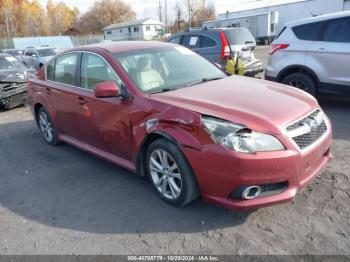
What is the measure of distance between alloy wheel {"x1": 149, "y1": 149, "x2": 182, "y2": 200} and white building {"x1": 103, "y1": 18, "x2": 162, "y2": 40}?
73.2 metres

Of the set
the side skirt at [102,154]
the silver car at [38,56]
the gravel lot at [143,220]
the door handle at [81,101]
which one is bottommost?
the gravel lot at [143,220]

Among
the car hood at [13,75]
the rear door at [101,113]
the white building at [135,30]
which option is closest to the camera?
the rear door at [101,113]

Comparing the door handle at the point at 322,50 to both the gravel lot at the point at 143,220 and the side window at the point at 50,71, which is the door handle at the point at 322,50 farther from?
the side window at the point at 50,71

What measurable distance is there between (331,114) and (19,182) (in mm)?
5521

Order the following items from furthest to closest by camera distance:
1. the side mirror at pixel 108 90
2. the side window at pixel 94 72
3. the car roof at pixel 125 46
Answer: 1. the car roof at pixel 125 46
2. the side window at pixel 94 72
3. the side mirror at pixel 108 90

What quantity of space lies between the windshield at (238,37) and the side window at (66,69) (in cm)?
570

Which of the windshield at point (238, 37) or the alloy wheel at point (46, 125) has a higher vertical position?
the windshield at point (238, 37)

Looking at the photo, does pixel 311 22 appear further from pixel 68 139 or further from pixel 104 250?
pixel 104 250

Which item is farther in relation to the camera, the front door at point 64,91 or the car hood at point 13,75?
the car hood at point 13,75

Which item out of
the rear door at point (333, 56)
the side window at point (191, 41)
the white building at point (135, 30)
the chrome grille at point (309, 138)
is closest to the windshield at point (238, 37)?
the side window at point (191, 41)

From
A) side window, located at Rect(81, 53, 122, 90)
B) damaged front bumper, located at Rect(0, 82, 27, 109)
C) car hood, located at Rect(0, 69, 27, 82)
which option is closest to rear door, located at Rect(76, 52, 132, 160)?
side window, located at Rect(81, 53, 122, 90)

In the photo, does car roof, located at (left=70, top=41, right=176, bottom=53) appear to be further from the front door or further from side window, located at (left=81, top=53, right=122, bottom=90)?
the front door

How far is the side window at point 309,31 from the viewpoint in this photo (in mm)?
6848

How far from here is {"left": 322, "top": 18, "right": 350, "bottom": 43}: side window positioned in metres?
6.48
